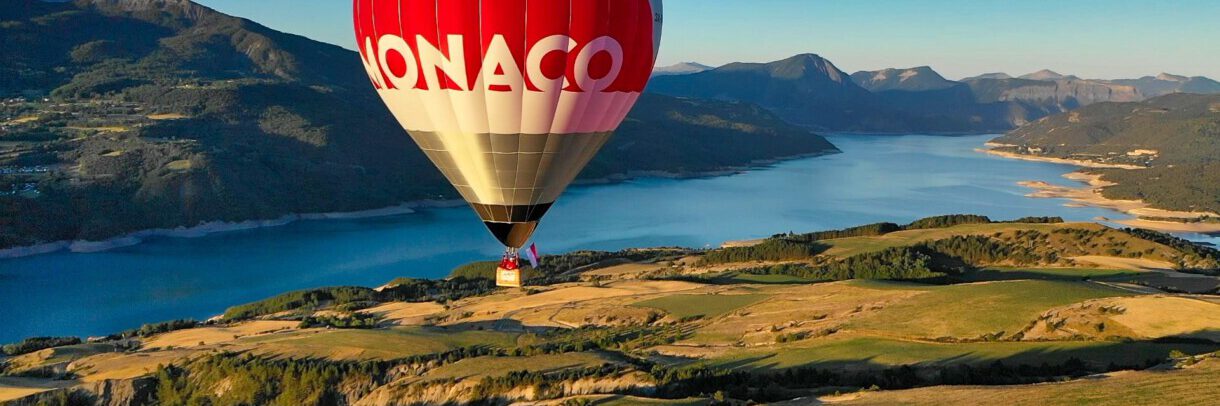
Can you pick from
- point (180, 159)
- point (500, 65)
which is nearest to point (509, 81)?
point (500, 65)

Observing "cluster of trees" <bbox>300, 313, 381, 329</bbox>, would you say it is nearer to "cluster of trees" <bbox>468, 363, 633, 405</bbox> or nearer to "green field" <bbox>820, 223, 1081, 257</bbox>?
"cluster of trees" <bbox>468, 363, 633, 405</bbox>

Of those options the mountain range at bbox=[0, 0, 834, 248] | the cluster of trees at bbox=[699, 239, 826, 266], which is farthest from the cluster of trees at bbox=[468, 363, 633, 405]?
the mountain range at bbox=[0, 0, 834, 248]

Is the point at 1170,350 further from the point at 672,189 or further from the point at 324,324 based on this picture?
the point at 672,189

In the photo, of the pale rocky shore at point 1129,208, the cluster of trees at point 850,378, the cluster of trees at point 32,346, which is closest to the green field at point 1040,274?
the cluster of trees at point 850,378

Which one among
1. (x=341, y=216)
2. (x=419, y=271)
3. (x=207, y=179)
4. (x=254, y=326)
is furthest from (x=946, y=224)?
(x=207, y=179)

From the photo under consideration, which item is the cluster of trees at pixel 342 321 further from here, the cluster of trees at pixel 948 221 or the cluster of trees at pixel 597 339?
the cluster of trees at pixel 948 221

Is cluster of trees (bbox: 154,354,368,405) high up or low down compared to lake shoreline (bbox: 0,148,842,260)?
up
